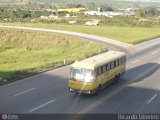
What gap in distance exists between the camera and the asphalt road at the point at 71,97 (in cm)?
2270

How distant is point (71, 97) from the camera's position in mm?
25734

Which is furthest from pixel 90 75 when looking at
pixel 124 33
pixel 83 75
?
pixel 124 33

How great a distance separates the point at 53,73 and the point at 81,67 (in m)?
10.0

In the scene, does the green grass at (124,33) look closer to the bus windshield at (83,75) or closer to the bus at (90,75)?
the bus at (90,75)

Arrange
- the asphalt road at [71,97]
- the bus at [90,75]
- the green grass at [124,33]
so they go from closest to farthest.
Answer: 1. the asphalt road at [71,97]
2. the bus at [90,75]
3. the green grass at [124,33]

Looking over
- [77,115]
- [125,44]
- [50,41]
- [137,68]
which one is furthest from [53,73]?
[50,41]

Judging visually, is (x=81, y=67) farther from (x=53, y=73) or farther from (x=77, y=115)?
(x=53, y=73)

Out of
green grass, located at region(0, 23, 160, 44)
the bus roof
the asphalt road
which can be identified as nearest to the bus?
the bus roof

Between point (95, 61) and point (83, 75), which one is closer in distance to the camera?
point (83, 75)

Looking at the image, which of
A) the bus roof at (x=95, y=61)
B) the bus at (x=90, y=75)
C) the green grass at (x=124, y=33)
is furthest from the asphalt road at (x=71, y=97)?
the green grass at (x=124, y=33)

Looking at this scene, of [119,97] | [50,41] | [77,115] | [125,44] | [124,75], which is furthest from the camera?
[50,41]

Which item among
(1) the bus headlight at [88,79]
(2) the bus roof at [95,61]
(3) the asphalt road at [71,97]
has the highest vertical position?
(2) the bus roof at [95,61]

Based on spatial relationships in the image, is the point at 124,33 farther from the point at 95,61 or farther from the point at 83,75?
the point at 83,75

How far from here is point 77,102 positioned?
2447 cm
